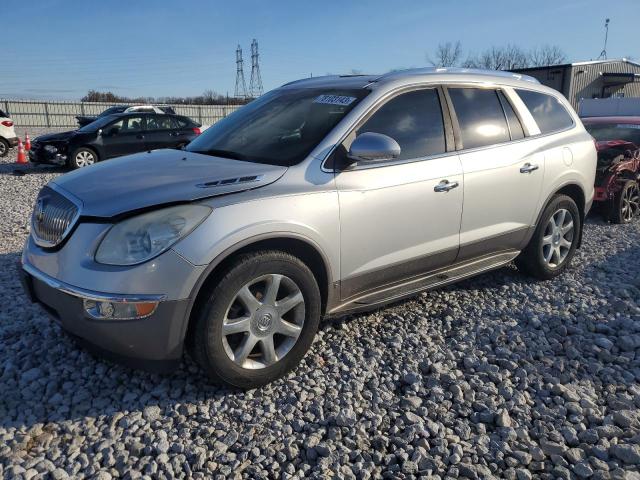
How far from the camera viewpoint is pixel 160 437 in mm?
2699

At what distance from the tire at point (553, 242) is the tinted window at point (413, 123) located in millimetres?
1525

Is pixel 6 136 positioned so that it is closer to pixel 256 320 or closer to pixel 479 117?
pixel 479 117

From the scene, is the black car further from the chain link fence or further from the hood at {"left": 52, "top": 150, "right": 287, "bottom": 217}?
the chain link fence

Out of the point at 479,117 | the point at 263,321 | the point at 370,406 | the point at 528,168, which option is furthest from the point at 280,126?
the point at 528,168

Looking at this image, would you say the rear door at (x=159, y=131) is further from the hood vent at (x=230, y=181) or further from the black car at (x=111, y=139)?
the hood vent at (x=230, y=181)

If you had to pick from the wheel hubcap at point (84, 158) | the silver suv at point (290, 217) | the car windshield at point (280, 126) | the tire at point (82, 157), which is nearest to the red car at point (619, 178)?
the silver suv at point (290, 217)

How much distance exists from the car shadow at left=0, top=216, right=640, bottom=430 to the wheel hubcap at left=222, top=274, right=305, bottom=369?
221 mm

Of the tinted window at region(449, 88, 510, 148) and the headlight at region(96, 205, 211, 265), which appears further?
the tinted window at region(449, 88, 510, 148)

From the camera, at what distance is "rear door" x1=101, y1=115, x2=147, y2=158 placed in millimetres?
13117

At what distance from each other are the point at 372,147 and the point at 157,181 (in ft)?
4.11

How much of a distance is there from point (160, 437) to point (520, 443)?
179cm

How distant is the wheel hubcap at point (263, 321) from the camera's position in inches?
117

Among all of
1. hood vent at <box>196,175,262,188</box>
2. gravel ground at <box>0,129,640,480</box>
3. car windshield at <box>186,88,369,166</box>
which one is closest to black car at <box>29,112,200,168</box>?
car windshield at <box>186,88,369,166</box>

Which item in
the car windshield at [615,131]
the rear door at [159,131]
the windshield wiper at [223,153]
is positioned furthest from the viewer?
the rear door at [159,131]
